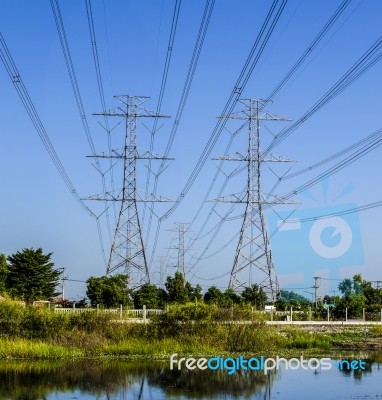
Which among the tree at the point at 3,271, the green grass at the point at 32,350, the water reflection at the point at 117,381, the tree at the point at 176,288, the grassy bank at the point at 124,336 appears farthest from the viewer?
the tree at the point at 176,288

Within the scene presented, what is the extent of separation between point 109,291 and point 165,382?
2568 centimetres

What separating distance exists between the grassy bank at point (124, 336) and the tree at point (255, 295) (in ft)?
76.9

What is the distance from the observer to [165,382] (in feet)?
79.5

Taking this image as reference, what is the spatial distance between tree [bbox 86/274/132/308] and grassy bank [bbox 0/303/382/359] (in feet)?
50.7

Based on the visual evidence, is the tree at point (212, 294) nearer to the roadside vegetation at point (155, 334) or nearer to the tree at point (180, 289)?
the tree at point (180, 289)

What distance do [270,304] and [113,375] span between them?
31286 mm

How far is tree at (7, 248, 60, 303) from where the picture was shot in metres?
53.1

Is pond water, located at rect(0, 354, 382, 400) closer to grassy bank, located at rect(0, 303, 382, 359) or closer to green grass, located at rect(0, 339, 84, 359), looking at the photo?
green grass, located at rect(0, 339, 84, 359)

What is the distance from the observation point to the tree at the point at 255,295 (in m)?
58.9

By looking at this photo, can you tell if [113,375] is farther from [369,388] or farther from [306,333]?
[306,333]

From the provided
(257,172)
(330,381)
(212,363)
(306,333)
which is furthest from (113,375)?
(257,172)

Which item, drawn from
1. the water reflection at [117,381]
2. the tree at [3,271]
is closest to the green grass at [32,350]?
the water reflection at [117,381]

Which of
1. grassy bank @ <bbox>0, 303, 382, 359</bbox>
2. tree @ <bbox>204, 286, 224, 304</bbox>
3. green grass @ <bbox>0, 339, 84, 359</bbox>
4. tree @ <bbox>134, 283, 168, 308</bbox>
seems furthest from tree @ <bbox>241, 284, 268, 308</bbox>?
green grass @ <bbox>0, 339, 84, 359</bbox>

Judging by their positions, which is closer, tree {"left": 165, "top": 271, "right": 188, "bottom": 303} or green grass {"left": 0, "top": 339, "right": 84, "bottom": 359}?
green grass {"left": 0, "top": 339, "right": 84, "bottom": 359}
